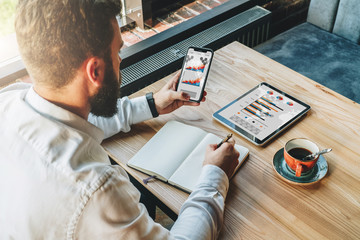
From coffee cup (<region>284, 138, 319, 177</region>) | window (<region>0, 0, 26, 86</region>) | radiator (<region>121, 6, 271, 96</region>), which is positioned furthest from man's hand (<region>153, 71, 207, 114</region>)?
window (<region>0, 0, 26, 86</region>)

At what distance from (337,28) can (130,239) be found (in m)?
1.86

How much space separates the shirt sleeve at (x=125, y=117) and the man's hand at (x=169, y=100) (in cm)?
4

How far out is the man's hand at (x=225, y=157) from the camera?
1.03 metres

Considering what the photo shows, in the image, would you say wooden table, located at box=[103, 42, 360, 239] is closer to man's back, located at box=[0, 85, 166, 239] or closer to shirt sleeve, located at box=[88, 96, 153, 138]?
shirt sleeve, located at box=[88, 96, 153, 138]

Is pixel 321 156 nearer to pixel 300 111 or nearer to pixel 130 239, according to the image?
pixel 300 111

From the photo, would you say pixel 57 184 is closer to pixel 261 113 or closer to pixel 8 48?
pixel 261 113

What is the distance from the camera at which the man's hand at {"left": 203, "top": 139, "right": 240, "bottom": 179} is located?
1.03 meters

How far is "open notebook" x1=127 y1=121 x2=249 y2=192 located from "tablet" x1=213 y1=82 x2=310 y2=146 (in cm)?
8

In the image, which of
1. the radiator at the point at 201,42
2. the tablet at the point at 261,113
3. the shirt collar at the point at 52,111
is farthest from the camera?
the radiator at the point at 201,42

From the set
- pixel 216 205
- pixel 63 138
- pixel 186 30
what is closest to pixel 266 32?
pixel 186 30

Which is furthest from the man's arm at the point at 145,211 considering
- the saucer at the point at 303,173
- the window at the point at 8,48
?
the window at the point at 8,48

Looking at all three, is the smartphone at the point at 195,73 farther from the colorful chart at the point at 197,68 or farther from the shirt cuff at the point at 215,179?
the shirt cuff at the point at 215,179

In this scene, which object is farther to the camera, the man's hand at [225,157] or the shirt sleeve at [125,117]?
the shirt sleeve at [125,117]

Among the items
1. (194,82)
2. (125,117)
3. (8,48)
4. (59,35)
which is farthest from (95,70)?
(8,48)
